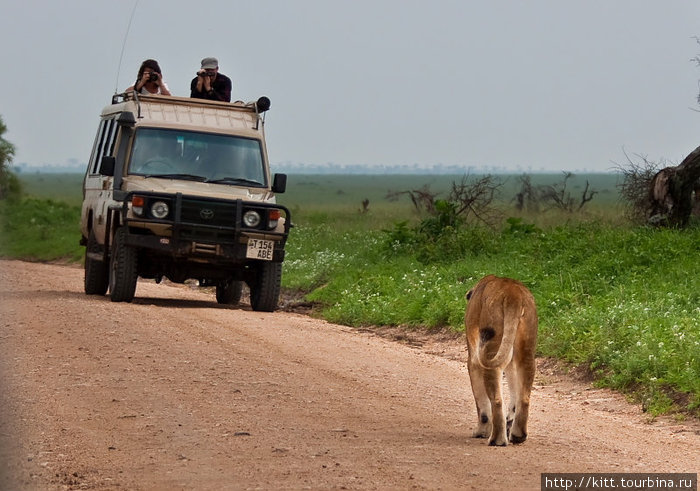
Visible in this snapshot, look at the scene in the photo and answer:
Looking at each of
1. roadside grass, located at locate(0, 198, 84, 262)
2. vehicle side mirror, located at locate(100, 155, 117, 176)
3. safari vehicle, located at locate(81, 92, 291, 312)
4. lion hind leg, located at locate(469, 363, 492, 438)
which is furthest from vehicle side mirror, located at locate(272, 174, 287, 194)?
roadside grass, located at locate(0, 198, 84, 262)

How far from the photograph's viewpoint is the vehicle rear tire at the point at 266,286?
14.1 meters

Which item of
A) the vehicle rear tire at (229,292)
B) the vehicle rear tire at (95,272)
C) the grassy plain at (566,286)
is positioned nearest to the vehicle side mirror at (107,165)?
the grassy plain at (566,286)

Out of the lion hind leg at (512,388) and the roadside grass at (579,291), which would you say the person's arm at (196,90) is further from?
the lion hind leg at (512,388)

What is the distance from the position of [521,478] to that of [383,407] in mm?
2444

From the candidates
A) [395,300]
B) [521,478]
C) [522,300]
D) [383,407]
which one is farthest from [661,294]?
[521,478]

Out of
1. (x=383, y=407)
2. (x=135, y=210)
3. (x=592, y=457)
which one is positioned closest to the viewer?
(x=592, y=457)

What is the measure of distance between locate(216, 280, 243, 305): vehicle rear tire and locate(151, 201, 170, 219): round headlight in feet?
8.37

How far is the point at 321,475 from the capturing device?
5.35 metres

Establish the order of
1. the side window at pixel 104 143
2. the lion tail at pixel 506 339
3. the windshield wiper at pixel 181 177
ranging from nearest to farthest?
the lion tail at pixel 506 339
the windshield wiper at pixel 181 177
the side window at pixel 104 143

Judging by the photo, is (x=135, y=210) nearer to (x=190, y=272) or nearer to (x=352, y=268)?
(x=190, y=272)

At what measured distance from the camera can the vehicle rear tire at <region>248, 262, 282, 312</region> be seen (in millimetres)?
14094

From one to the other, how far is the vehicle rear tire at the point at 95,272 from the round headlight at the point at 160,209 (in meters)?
1.88

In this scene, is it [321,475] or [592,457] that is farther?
[592,457]

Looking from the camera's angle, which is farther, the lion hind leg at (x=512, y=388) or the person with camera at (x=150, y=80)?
the person with camera at (x=150, y=80)
